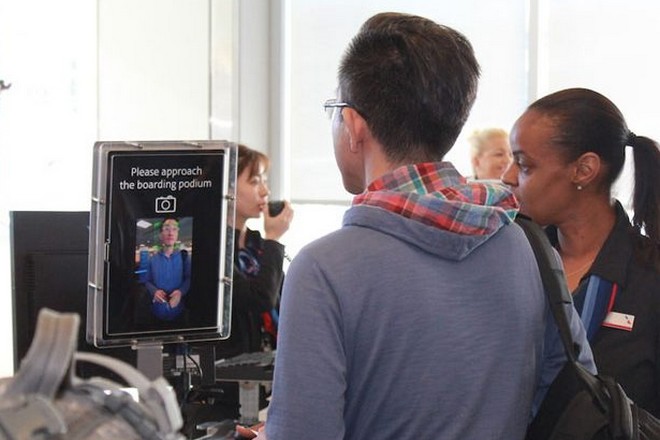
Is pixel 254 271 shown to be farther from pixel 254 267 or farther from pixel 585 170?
pixel 585 170

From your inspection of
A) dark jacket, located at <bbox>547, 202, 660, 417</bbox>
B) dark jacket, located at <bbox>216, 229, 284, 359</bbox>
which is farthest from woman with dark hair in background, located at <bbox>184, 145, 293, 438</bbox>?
dark jacket, located at <bbox>547, 202, 660, 417</bbox>

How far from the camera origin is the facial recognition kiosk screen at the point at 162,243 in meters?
1.56

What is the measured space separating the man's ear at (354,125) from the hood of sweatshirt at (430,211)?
7cm

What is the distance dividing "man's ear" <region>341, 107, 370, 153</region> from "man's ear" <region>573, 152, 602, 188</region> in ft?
2.53

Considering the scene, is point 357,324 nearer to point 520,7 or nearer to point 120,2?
point 520,7

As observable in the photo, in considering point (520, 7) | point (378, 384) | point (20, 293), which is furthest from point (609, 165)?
point (520, 7)

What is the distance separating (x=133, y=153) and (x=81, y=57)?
13.2 feet

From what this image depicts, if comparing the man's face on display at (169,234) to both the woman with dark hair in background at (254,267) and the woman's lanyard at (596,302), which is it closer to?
the woman's lanyard at (596,302)

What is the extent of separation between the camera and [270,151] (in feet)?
18.5

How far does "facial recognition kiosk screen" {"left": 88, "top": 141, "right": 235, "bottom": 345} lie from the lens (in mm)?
1563

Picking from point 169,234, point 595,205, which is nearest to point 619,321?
point 595,205

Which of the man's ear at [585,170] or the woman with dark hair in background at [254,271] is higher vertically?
the man's ear at [585,170]

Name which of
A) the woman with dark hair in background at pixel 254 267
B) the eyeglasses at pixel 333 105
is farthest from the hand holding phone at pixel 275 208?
the eyeglasses at pixel 333 105

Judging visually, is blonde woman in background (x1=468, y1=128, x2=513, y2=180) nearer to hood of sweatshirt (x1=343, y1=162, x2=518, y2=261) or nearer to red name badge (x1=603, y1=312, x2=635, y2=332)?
red name badge (x1=603, y1=312, x2=635, y2=332)
